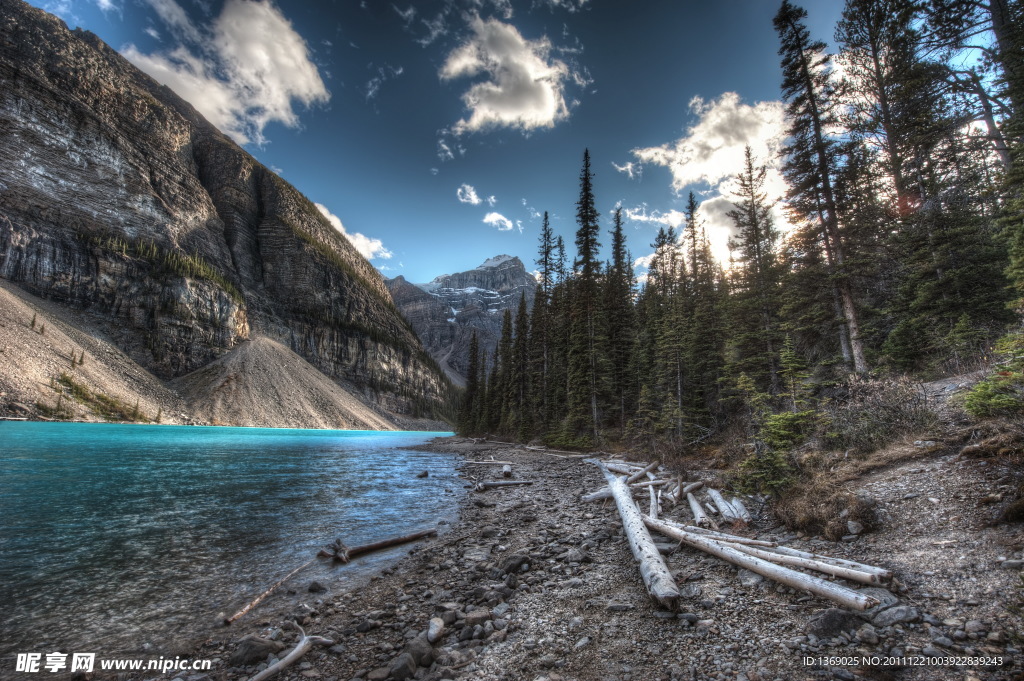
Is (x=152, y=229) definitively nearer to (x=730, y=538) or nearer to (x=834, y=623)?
(x=730, y=538)

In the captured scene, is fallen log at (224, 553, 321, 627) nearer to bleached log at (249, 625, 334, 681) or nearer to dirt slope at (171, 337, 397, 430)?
bleached log at (249, 625, 334, 681)

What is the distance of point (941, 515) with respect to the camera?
18.9ft

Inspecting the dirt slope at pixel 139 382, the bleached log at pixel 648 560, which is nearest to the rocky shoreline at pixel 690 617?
the bleached log at pixel 648 560

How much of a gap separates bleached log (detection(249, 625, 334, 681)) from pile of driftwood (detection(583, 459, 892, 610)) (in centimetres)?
513

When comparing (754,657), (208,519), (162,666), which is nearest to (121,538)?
(208,519)

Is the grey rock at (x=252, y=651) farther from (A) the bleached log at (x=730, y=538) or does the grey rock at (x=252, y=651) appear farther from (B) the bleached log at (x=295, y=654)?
(A) the bleached log at (x=730, y=538)

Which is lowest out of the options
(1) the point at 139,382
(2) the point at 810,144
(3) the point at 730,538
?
(3) the point at 730,538

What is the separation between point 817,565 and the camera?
5.27 m

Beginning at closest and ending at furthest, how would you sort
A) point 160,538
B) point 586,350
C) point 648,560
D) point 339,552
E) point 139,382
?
point 648,560, point 339,552, point 160,538, point 586,350, point 139,382

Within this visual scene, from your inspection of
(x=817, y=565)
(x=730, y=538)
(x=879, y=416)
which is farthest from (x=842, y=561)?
(x=879, y=416)

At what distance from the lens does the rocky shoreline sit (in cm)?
381

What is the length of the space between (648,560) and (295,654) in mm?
5749

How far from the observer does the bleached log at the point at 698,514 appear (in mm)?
9075

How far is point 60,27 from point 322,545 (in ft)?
549
